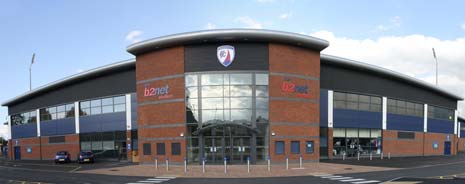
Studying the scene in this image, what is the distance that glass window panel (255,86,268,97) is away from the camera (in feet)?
97.4

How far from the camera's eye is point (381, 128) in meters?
40.2

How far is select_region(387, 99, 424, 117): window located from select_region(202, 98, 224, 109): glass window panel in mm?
22961

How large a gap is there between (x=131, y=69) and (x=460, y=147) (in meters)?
67.8

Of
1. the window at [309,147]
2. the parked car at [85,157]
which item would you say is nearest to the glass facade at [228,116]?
the window at [309,147]

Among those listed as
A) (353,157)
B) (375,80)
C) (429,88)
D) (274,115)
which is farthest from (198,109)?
(429,88)

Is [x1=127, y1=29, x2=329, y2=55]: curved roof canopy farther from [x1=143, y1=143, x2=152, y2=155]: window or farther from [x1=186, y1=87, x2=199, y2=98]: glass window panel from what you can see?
[x1=143, y1=143, x2=152, y2=155]: window

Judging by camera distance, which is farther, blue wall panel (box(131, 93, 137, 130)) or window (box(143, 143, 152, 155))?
blue wall panel (box(131, 93, 137, 130))

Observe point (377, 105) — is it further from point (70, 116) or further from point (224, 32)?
point (70, 116)

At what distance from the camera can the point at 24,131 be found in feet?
168

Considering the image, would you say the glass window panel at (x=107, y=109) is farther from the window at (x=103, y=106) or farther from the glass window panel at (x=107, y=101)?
the glass window panel at (x=107, y=101)

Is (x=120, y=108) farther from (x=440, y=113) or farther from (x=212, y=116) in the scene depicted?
(x=440, y=113)

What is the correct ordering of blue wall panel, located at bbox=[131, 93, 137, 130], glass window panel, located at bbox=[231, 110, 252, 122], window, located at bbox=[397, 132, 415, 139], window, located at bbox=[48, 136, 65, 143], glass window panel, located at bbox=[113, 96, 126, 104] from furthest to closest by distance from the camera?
window, located at bbox=[48, 136, 65, 143]
window, located at bbox=[397, 132, 415, 139]
glass window panel, located at bbox=[113, 96, 126, 104]
blue wall panel, located at bbox=[131, 93, 137, 130]
glass window panel, located at bbox=[231, 110, 252, 122]

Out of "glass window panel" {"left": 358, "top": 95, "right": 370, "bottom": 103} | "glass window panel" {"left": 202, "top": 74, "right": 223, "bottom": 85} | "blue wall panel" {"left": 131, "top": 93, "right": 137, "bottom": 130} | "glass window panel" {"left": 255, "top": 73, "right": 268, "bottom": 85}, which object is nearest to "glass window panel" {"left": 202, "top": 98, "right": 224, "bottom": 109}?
"glass window panel" {"left": 202, "top": 74, "right": 223, "bottom": 85}

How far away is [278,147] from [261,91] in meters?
5.14
